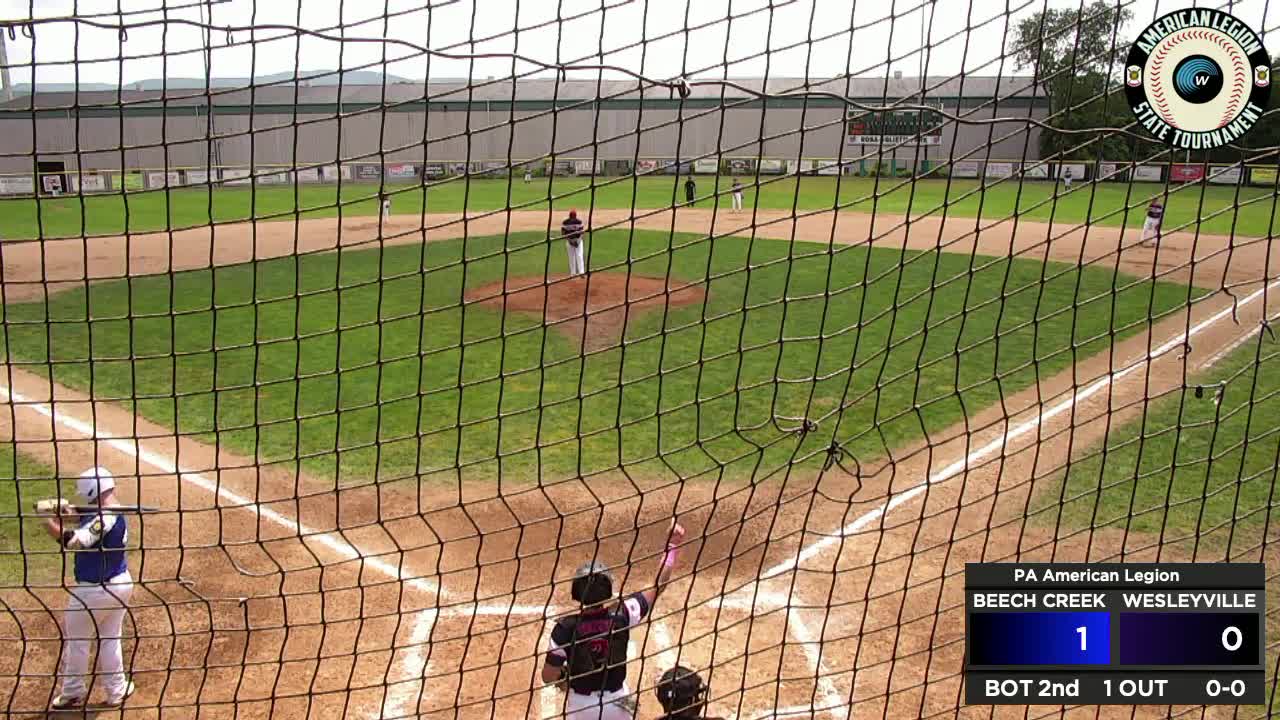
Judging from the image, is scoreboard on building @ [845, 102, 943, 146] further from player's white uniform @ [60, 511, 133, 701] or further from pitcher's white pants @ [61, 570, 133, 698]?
pitcher's white pants @ [61, 570, 133, 698]

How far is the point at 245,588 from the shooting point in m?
6.02

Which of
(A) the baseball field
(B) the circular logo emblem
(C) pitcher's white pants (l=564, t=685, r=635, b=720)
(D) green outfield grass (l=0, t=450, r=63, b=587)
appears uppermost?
(B) the circular logo emblem

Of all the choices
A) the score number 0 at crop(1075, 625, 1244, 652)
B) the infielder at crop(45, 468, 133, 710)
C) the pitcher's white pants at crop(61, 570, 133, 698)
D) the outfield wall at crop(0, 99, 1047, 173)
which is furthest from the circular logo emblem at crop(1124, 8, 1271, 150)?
the outfield wall at crop(0, 99, 1047, 173)

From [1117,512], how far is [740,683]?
3271 millimetres

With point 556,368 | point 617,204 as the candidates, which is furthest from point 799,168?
Result: point 617,204

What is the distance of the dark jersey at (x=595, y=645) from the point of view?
3.98m

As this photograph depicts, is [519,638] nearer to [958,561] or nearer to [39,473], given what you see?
[958,561]

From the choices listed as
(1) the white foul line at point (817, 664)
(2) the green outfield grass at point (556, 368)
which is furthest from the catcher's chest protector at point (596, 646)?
(2) the green outfield grass at point (556, 368)

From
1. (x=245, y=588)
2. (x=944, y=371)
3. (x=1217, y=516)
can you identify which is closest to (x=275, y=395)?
(x=245, y=588)

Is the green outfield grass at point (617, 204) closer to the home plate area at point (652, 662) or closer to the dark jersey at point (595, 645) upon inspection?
the home plate area at point (652, 662)

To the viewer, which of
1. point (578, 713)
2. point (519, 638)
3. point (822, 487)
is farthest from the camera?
point (822, 487)
